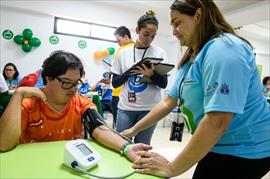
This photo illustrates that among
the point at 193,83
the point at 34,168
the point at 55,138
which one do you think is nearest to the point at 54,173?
the point at 34,168

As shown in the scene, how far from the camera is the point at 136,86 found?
186 centimetres

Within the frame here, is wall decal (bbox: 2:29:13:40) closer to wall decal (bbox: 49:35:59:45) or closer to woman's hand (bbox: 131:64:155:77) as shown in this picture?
wall decal (bbox: 49:35:59:45)

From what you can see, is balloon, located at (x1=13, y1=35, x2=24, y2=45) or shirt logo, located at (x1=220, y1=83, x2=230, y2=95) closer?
shirt logo, located at (x1=220, y1=83, x2=230, y2=95)

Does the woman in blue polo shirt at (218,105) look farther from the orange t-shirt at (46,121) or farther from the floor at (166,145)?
the floor at (166,145)

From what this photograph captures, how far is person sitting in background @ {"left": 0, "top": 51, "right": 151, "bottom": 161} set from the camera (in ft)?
3.67

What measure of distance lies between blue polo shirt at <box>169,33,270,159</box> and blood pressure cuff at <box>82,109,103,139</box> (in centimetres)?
46

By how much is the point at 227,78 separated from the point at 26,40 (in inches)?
186

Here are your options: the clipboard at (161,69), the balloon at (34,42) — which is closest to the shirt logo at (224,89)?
the clipboard at (161,69)

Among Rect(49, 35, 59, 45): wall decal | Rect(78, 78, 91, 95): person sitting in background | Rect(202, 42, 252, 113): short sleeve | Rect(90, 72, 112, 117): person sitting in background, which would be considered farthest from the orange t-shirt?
Rect(49, 35, 59, 45): wall decal

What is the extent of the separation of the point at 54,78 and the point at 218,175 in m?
0.86

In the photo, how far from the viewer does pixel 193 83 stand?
2.94 ft

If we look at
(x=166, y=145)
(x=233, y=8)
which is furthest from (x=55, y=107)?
(x=233, y=8)

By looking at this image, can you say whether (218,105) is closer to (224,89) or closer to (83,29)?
(224,89)

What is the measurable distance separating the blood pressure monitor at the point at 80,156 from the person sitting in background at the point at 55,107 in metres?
0.20
